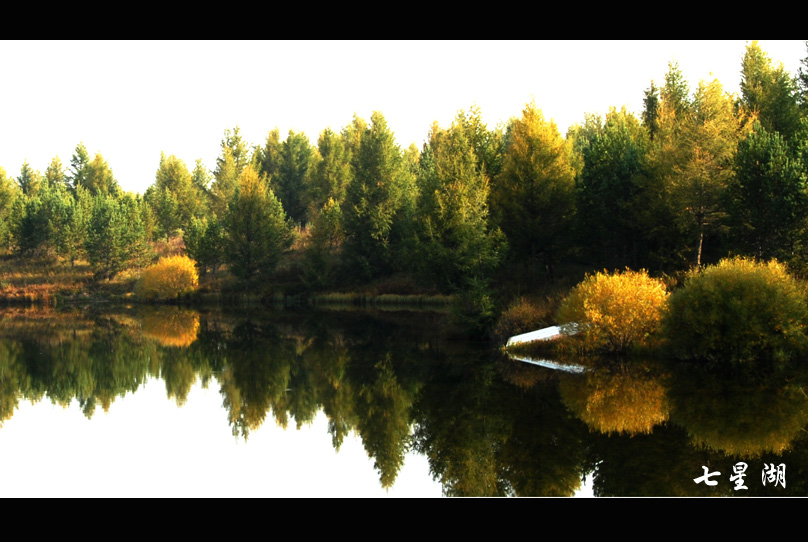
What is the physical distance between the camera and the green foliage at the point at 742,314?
20688 mm

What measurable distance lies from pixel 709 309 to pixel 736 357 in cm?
168

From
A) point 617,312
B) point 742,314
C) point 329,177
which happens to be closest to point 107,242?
point 329,177

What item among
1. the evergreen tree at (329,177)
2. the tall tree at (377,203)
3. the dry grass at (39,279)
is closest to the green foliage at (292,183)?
the evergreen tree at (329,177)

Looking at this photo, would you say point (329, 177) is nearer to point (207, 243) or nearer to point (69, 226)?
point (207, 243)

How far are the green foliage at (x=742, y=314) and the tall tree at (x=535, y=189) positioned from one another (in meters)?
17.8

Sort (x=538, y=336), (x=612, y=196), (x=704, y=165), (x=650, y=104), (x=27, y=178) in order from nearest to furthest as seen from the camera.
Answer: (x=538, y=336), (x=704, y=165), (x=612, y=196), (x=650, y=104), (x=27, y=178)

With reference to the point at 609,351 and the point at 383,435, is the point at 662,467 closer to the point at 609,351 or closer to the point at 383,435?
the point at 383,435

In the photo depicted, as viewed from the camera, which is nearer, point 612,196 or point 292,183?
point 612,196

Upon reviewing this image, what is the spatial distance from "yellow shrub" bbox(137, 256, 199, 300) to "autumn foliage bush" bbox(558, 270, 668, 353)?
47756mm

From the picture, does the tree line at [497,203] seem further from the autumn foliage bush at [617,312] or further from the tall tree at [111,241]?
the autumn foliage bush at [617,312]

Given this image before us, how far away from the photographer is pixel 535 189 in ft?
129

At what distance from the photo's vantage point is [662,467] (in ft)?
38.0

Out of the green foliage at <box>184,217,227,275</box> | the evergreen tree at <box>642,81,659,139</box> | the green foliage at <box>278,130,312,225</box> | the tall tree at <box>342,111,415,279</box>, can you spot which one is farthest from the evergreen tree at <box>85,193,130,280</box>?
the evergreen tree at <box>642,81,659,139</box>

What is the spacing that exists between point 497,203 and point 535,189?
248 cm
